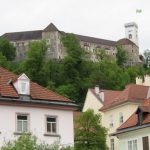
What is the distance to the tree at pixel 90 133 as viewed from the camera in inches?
2467

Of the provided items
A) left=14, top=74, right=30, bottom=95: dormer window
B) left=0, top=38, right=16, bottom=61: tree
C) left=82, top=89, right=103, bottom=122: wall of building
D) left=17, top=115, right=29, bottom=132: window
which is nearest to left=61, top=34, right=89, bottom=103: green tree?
left=0, top=38, right=16, bottom=61: tree

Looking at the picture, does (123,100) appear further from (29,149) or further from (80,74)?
(80,74)

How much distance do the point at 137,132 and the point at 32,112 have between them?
9550 millimetres

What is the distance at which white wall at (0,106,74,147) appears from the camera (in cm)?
3806

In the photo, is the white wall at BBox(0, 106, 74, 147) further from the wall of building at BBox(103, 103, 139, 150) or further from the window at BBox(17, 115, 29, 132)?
the wall of building at BBox(103, 103, 139, 150)

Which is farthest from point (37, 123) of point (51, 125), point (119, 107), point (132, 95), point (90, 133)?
point (119, 107)

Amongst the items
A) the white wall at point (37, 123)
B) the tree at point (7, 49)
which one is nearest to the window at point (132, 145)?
the white wall at point (37, 123)

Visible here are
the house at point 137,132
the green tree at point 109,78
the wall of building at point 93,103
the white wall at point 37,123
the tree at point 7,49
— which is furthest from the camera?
the tree at point 7,49

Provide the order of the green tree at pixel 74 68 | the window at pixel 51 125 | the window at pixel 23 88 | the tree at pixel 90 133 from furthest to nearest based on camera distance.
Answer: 1. the green tree at pixel 74 68
2. the tree at pixel 90 133
3. the window at pixel 51 125
4. the window at pixel 23 88

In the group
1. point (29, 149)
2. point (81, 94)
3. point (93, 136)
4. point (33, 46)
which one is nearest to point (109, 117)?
point (93, 136)

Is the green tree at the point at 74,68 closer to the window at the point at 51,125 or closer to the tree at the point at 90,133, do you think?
the tree at the point at 90,133

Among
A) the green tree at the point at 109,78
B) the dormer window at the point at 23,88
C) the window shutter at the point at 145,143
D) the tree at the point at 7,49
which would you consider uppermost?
the tree at the point at 7,49

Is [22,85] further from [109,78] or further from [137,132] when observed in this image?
[109,78]

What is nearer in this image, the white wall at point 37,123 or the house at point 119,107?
the white wall at point 37,123
